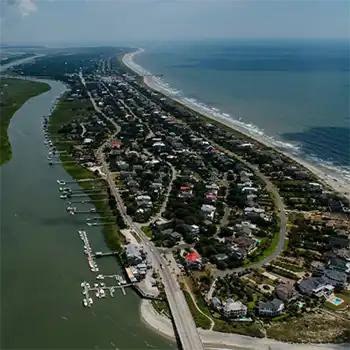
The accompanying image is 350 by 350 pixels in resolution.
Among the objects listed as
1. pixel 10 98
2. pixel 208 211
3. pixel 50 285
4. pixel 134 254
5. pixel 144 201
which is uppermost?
pixel 10 98

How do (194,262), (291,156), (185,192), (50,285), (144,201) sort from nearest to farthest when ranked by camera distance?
1. (50,285)
2. (194,262)
3. (144,201)
4. (185,192)
5. (291,156)

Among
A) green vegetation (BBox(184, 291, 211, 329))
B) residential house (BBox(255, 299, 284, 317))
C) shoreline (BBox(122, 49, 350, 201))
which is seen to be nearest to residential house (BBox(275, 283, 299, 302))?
residential house (BBox(255, 299, 284, 317))

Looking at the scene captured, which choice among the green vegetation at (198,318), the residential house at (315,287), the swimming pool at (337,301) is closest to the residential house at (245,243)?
the residential house at (315,287)

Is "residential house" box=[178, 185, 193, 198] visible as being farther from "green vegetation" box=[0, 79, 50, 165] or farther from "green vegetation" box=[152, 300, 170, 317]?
"green vegetation" box=[0, 79, 50, 165]

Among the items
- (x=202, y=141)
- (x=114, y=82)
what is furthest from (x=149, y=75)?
(x=202, y=141)

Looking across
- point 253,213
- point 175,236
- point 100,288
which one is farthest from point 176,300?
point 253,213

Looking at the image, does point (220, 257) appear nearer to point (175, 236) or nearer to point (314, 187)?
point (175, 236)

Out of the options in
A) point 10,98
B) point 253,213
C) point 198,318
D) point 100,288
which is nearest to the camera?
point 198,318
